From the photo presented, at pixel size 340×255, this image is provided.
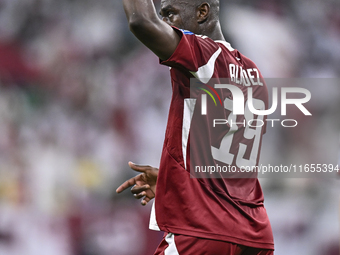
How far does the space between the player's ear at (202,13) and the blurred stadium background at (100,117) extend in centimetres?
260

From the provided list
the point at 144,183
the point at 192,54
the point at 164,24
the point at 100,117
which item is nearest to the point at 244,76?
the point at 192,54

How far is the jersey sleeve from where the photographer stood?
144 cm

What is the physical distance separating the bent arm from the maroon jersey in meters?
0.04

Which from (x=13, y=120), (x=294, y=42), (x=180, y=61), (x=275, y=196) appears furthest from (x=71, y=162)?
(x=180, y=61)

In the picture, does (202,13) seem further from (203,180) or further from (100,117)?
(100,117)

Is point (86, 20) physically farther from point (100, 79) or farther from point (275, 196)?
point (275, 196)

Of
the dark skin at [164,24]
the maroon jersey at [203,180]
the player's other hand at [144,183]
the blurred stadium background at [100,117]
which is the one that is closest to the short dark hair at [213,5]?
the dark skin at [164,24]

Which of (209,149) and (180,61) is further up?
(180,61)

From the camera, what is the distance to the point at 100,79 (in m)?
4.52

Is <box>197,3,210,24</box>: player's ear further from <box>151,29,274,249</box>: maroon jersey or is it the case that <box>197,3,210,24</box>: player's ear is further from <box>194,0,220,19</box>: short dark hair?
<box>151,29,274,249</box>: maroon jersey

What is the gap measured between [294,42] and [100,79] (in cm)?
225

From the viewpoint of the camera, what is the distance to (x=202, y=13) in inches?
73.7

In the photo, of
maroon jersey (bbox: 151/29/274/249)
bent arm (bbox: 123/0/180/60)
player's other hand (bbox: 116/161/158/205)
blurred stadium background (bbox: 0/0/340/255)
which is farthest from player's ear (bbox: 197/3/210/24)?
blurred stadium background (bbox: 0/0/340/255)

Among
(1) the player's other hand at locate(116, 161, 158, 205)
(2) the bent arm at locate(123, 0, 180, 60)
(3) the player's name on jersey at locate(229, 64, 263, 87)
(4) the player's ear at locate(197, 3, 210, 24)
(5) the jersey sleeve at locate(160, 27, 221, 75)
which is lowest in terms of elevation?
(1) the player's other hand at locate(116, 161, 158, 205)
